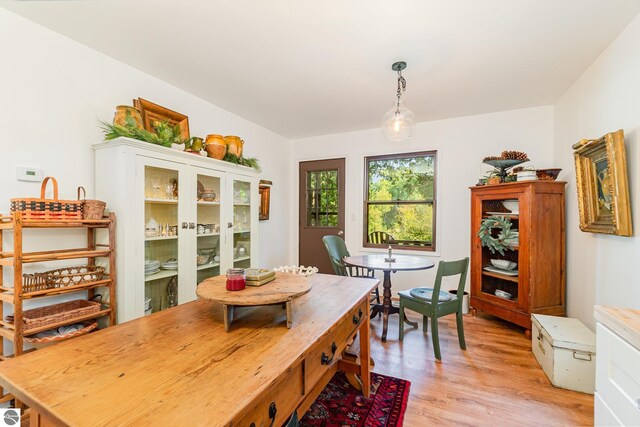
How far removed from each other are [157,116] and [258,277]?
2123 millimetres

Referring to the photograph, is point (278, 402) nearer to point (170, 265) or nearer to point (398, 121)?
point (170, 265)

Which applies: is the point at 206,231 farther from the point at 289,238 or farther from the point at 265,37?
the point at 289,238

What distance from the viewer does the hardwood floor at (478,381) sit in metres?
1.70

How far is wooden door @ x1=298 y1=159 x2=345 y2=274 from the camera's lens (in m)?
4.45

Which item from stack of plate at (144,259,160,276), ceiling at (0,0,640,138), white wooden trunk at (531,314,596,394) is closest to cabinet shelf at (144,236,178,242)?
stack of plate at (144,259,160,276)

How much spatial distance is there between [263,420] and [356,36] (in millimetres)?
2250

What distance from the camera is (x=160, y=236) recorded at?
233 cm

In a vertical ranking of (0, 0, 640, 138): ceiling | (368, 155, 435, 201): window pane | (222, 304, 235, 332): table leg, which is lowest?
(222, 304, 235, 332): table leg

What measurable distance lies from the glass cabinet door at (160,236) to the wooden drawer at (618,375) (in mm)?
2738

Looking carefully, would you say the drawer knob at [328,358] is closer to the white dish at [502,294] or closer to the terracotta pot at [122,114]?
the terracotta pot at [122,114]

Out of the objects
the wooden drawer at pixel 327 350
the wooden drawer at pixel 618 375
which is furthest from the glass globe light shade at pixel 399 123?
the wooden drawer at pixel 618 375

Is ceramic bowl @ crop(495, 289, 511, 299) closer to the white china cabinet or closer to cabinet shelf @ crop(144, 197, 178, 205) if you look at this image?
the white china cabinet

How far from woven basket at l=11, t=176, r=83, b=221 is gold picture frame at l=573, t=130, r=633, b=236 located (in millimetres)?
3574

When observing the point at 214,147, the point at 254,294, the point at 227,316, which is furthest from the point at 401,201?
the point at 227,316
